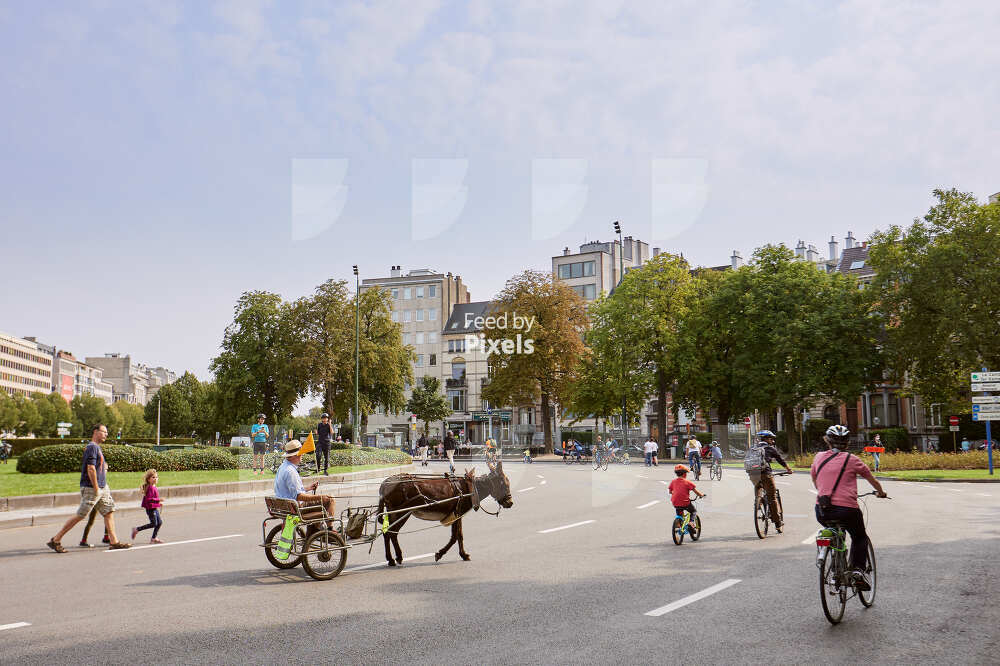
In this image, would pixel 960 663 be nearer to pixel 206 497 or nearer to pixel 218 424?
pixel 206 497

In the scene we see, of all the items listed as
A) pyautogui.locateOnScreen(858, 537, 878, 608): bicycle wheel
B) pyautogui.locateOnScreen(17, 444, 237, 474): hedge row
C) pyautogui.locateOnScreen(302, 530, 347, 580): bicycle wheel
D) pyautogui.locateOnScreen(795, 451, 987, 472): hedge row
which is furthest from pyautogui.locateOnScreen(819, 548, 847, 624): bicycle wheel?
pyautogui.locateOnScreen(795, 451, 987, 472): hedge row

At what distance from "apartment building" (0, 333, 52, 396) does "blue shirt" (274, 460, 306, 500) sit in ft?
516

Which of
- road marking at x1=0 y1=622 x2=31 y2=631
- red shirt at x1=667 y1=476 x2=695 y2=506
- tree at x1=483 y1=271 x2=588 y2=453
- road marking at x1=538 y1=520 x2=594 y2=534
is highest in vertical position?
tree at x1=483 y1=271 x2=588 y2=453

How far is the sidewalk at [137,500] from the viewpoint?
15977 millimetres

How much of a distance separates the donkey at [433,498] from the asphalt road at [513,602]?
498 millimetres

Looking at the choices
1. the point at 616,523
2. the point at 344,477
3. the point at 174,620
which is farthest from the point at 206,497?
the point at 174,620

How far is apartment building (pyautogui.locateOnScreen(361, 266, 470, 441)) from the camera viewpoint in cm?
10206

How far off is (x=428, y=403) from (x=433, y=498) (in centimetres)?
8028

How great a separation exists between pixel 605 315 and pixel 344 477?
36.1 m

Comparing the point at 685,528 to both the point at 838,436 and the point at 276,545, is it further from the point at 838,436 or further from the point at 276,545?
the point at 276,545

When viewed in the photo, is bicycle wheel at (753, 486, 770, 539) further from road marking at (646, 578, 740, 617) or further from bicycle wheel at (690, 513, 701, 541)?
road marking at (646, 578, 740, 617)

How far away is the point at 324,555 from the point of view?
9.51m

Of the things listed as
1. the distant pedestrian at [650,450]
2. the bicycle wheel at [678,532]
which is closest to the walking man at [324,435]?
the bicycle wheel at [678,532]

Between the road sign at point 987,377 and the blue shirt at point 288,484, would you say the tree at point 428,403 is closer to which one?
the road sign at point 987,377
